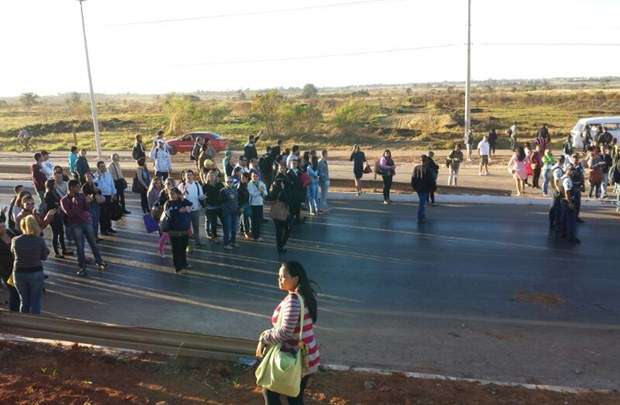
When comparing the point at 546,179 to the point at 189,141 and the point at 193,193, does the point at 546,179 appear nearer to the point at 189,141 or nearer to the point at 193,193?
the point at 193,193

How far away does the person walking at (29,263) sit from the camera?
7797 millimetres

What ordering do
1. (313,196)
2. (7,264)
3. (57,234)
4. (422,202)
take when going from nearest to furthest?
1. (7,264)
2. (57,234)
3. (422,202)
4. (313,196)

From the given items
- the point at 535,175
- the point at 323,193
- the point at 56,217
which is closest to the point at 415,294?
the point at 323,193

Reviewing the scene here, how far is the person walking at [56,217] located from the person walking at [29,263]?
3.43m

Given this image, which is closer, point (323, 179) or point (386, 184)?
point (323, 179)

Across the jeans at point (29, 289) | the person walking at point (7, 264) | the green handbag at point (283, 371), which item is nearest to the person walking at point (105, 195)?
the person walking at point (7, 264)

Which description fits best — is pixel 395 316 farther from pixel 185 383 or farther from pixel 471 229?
pixel 471 229

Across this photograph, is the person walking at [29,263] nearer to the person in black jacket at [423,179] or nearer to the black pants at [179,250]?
the black pants at [179,250]

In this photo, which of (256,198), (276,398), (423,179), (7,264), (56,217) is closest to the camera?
(276,398)

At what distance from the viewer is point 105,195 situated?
1376 cm

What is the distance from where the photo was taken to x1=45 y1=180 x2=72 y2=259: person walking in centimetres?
1168

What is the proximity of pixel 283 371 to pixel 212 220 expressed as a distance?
27.7 ft

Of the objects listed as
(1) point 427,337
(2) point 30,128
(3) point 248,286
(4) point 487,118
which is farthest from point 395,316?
(2) point 30,128

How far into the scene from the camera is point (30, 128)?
60.3 m
